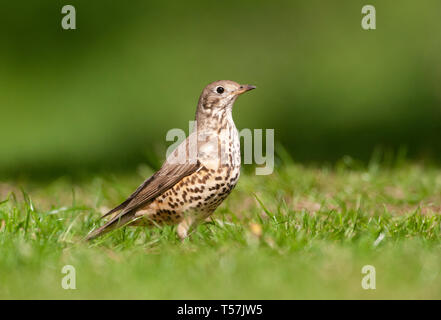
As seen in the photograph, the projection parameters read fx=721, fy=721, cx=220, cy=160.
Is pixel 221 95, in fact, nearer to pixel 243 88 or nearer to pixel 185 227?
pixel 243 88

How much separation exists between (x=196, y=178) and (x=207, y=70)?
921cm

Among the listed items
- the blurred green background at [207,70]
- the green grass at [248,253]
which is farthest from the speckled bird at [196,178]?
the blurred green background at [207,70]

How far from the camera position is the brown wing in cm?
536

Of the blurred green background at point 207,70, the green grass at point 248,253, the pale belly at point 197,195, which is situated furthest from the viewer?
the blurred green background at point 207,70

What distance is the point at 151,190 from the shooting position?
549cm

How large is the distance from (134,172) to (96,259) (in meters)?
Answer: 4.04

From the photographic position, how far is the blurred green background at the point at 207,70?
11805 mm

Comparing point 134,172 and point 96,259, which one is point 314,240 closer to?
point 96,259

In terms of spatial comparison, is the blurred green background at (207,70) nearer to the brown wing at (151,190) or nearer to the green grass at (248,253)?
the green grass at (248,253)

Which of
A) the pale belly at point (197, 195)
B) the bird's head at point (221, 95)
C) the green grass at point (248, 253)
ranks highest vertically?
the bird's head at point (221, 95)

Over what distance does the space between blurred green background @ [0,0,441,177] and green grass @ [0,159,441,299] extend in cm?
477

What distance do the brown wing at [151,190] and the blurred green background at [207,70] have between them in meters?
5.07

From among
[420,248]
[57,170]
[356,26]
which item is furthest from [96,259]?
[356,26]

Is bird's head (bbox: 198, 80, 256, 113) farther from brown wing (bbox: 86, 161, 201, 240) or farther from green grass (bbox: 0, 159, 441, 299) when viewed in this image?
green grass (bbox: 0, 159, 441, 299)
